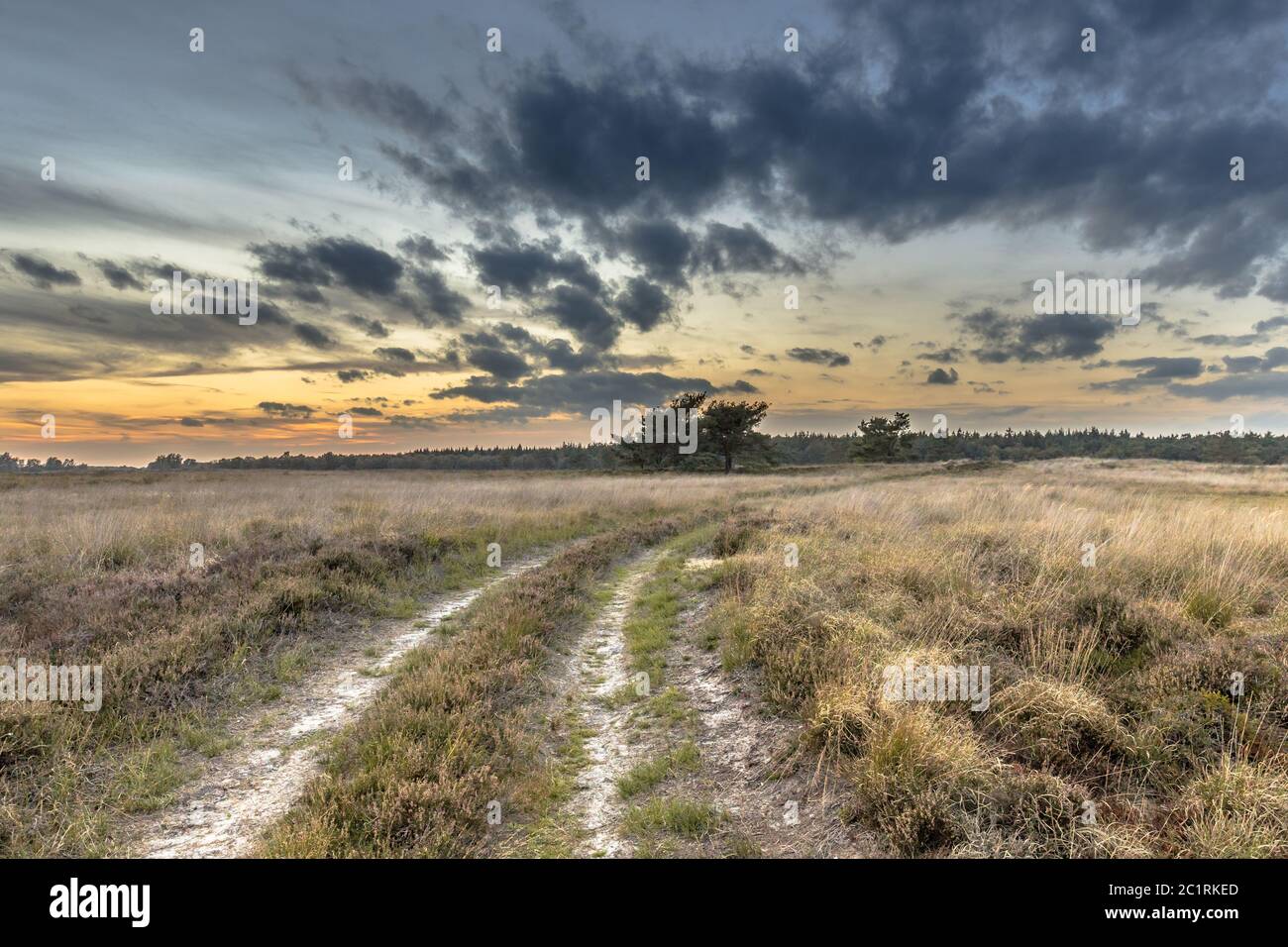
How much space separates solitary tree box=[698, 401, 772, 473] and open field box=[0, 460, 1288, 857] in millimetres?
67154

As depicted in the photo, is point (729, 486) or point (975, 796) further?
point (729, 486)

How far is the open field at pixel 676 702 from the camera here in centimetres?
428

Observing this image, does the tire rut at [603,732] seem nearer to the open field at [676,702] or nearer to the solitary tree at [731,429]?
the open field at [676,702]

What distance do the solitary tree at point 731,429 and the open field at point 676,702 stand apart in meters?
67.2

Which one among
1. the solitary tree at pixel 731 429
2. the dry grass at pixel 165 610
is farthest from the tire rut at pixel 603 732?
the solitary tree at pixel 731 429

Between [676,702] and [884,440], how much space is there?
337 feet

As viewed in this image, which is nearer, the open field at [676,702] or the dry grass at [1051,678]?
the dry grass at [1051,678]

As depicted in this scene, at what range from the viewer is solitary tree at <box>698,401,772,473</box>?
79.6 metres

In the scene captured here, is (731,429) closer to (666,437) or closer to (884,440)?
(666,437)

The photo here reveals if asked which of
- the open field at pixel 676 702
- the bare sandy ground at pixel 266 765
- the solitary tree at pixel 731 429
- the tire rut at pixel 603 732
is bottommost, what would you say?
the tire rut at pixel 603 732
